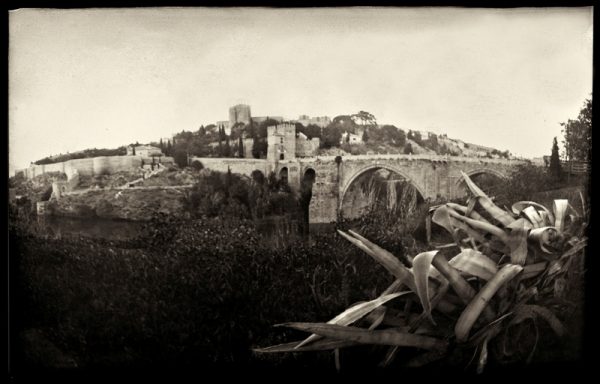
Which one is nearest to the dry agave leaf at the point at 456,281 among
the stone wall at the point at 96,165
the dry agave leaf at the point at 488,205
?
the dry agave leaf at the point at 488,205

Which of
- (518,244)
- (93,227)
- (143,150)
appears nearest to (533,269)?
(518,244)

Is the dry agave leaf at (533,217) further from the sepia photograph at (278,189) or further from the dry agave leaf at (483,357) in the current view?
the dry agave leaf at (483,357)

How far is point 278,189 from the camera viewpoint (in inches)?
175

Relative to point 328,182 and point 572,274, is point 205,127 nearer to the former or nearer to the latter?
point 328,182

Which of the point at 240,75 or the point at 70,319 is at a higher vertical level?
the point at 240,75

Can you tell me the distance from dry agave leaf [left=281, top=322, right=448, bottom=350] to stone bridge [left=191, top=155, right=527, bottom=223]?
73 centimetres

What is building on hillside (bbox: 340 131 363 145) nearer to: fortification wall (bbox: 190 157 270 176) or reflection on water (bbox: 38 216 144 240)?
fortification wall (bbox: 190 157 270 176)

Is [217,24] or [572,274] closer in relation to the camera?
[217,24]

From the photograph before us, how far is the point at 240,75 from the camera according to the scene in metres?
4.35

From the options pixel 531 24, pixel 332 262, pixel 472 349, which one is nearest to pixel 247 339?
pixel 332 262

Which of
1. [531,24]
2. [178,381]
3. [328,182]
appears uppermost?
[531,24]

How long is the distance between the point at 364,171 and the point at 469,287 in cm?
101

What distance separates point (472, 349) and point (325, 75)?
80.0 inches

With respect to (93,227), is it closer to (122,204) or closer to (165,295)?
(122,204)
